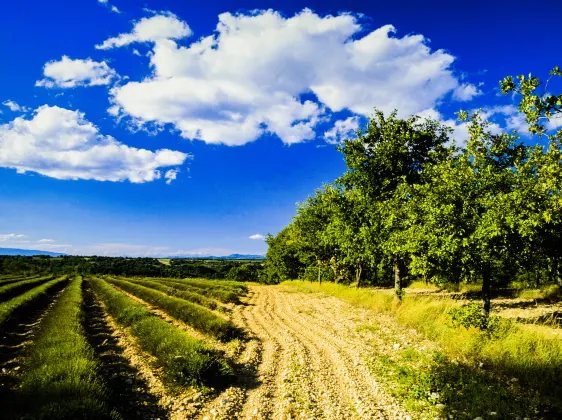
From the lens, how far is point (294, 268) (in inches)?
3199

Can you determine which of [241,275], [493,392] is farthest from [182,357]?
[241,275]

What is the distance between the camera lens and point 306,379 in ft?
33.8

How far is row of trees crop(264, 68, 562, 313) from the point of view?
14.6 m

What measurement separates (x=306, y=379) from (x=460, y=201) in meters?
12.6

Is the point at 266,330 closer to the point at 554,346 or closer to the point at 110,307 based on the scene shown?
the point at 554,346

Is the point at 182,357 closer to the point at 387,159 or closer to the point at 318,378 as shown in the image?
the point at 318,378

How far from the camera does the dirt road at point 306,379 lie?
8344 millimetres

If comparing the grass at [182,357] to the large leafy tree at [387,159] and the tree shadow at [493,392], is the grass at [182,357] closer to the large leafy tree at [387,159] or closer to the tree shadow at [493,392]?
the tree shadow at [493,392]

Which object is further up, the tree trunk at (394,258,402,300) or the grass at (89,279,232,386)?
the tree trunk at (394,258,402,300)

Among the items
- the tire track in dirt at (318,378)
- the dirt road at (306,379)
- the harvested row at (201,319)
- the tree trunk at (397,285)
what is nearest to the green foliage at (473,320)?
the dirt road at (306,379)

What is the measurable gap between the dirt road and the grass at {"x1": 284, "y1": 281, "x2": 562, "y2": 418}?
1392 mm

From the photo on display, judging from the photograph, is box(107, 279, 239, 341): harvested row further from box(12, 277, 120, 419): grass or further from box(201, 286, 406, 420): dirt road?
box(12, 277, 120, 419): grass

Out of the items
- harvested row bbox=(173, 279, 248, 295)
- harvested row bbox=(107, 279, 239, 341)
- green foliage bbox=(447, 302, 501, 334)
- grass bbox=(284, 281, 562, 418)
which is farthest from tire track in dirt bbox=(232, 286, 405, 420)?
harvested row bbox=(173, 279, 248, 295)

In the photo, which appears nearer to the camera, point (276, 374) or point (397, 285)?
point (276, 374)
